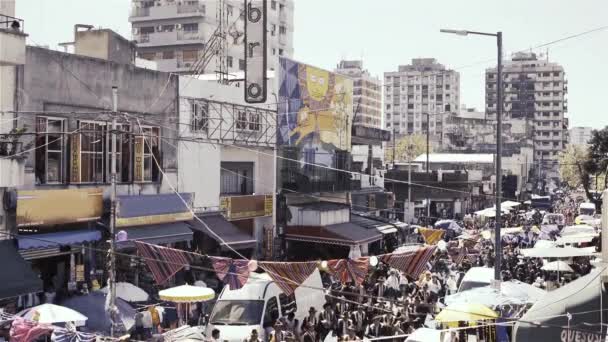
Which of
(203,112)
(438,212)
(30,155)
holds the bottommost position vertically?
(438,212)

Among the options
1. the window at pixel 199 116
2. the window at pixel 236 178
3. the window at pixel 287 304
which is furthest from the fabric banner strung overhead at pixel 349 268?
the window at pixel 236 178

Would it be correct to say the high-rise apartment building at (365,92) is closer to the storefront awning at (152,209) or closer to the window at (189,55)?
the window at (189,55)

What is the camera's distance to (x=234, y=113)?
99.6ft

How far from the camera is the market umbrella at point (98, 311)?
1753 cm

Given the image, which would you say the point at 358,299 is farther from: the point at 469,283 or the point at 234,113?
the point at 234,113

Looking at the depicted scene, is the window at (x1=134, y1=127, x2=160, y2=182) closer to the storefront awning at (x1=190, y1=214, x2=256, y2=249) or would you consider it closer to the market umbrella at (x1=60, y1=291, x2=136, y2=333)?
the storefront awning at (x1=190, y1=214, x2=256, y2=249)

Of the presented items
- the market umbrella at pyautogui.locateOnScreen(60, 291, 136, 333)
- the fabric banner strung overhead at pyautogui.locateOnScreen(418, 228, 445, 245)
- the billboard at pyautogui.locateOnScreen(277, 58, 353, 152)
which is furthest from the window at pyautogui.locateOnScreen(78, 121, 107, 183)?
the fabric banner strung overhead at pyautogui.locateOnScreen(418, 228, 445, 245)

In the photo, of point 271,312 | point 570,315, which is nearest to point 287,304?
point 271,312

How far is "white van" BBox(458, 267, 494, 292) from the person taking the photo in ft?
71.3

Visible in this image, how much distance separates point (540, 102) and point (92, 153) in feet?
428

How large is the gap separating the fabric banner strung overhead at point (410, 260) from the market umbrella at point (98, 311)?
724 centimetres

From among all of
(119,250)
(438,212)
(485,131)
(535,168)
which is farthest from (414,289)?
(535,168)

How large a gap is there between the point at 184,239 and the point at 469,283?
10.4 metres

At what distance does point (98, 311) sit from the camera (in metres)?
17.9
